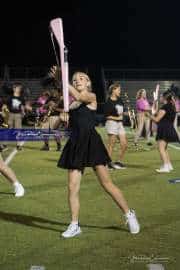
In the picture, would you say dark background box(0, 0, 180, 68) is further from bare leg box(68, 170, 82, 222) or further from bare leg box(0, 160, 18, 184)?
bare leg box(68, 170, 82, 222)

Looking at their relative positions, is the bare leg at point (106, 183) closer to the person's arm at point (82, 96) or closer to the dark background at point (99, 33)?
the person's arm at point (82, 96)

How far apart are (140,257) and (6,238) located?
1.61 m

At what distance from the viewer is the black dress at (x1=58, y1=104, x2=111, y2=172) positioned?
6836 millimetres

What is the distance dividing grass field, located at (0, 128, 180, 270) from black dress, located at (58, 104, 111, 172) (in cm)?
84

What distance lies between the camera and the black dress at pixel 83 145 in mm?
6836

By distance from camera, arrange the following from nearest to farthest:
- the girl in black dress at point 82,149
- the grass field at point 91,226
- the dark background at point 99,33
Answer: the grass field at point 91,226 → the girl in black dress at point 82,149 → the dark background at point 99,33

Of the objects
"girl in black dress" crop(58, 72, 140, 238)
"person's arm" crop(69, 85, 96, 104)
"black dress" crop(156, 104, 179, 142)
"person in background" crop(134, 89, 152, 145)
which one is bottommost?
"person in background" crop(134, 89, 152, 145)

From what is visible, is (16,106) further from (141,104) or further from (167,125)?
(167,125)

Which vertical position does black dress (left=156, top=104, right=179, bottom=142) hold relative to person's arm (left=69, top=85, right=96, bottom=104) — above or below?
below

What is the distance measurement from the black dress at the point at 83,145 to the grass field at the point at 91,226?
33.3 inches

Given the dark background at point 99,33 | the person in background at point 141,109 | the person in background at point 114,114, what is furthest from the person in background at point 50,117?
the dark background at point 99,33

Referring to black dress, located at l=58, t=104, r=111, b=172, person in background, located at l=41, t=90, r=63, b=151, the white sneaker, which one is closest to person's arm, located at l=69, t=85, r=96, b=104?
black dress, located at l=58, t=104, r=111, b=172

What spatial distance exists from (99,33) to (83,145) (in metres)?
32.7

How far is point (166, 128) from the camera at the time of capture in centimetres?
1266
